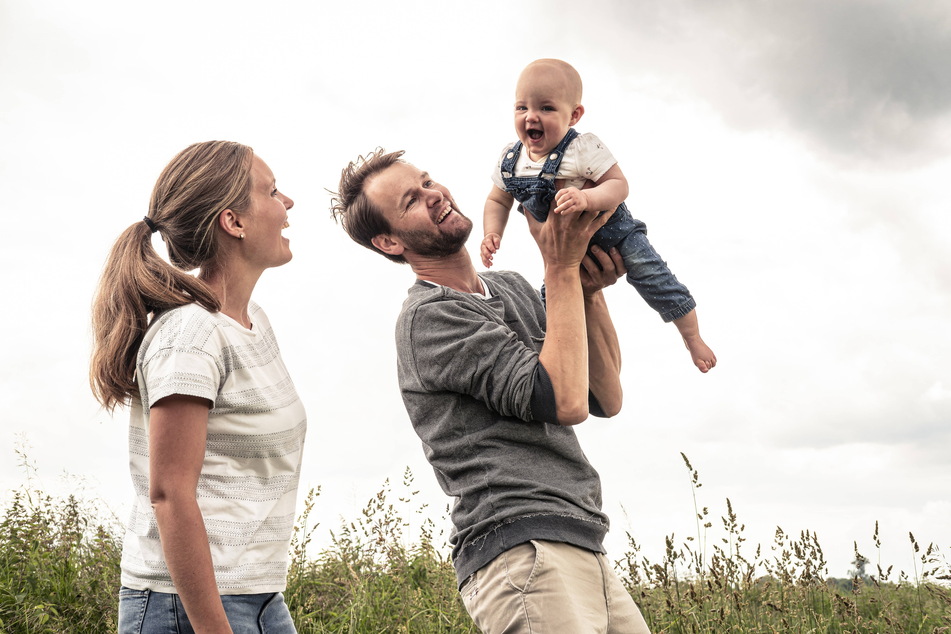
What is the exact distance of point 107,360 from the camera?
7.52 ft

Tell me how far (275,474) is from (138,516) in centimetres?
36

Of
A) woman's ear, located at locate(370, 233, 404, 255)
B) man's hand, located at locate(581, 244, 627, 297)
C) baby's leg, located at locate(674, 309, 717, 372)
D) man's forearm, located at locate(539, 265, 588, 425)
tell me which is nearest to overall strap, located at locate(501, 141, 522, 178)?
man's hand, located at locate(581, 244, 627, 297)

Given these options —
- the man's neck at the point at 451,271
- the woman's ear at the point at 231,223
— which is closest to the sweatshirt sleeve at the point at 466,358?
the man's neck at the point at 451,271

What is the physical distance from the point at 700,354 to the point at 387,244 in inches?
55.9

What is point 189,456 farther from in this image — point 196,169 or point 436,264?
point 436,264

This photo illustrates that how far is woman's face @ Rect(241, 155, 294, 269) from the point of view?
8.17ft

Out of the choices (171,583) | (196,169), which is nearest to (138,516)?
(171,583)

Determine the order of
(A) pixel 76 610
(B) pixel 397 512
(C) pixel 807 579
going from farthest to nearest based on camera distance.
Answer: (B) pixel 397 512, (A) pixel 76 610, (C) pixel 807 579

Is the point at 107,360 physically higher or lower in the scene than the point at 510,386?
lower

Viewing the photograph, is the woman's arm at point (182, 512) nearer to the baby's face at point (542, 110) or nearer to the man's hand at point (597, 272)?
the man's hand at point (597, 272)

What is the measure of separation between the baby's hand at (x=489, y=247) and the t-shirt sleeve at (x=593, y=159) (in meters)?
0.45

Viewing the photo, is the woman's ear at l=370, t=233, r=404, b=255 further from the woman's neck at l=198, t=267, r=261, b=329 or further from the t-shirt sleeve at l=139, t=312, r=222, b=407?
the t-shirt sleeve at l=139, t=312, r=222, b=407

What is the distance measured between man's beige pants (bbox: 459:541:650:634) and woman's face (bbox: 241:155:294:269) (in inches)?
44.2

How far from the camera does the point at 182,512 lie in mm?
2021
